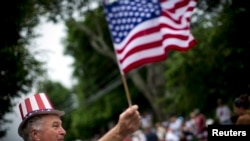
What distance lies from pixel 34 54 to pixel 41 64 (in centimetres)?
29

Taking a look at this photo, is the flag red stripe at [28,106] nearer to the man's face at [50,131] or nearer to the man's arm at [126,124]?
the man's face at [50,131]

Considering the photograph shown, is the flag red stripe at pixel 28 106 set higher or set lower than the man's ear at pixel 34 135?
higher

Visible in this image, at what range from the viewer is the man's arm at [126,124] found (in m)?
4.48

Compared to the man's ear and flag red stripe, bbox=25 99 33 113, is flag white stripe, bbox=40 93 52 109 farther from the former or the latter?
the man's ear

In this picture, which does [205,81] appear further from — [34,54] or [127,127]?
[127,127]

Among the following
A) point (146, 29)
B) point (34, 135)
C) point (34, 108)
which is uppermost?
point (146, 29)

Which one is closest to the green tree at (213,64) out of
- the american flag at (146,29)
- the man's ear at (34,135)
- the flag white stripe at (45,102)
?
the american flag at (146,29)

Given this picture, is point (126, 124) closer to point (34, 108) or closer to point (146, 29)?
point (34, 108)

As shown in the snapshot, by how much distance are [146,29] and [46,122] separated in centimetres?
564

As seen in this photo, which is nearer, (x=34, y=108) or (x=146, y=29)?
(x=34, y=108)

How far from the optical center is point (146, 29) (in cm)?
991

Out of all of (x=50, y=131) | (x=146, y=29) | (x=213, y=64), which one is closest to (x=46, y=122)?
(x=50, y=131)

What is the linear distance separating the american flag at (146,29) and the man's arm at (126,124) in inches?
171

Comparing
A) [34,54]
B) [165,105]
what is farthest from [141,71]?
[34,54]
